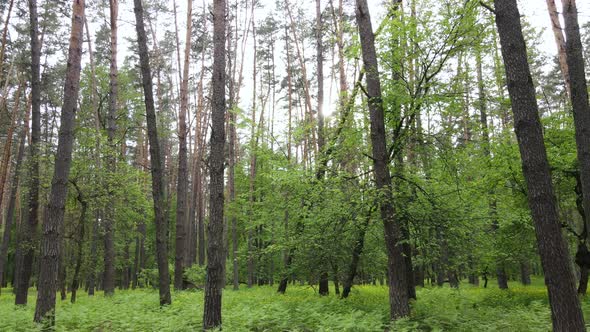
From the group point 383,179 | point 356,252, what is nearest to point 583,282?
point 356,252

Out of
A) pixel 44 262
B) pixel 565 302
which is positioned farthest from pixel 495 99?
pixel 44 262

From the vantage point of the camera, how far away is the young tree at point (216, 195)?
271 inches

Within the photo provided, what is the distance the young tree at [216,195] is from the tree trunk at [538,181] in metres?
4.77

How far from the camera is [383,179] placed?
25.8 ft

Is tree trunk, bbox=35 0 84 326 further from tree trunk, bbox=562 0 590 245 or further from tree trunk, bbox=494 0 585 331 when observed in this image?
tree trunk, bbox=562 0 590 245

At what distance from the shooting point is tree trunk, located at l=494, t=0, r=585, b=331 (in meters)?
4.66

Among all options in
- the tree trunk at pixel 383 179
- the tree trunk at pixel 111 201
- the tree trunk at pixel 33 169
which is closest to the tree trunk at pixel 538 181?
the tree trunk at pixel 383 179

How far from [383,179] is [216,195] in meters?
3.38

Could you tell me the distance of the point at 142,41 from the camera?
428 inches

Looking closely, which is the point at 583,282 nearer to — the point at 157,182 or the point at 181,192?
the point at 157,182

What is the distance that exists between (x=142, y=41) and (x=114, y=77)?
22.7ft

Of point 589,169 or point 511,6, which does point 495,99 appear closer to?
point 589,169

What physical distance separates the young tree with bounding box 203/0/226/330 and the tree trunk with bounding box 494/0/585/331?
4.77 meters

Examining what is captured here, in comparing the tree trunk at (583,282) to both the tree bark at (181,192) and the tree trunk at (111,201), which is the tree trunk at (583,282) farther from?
the tree trunk at (111,201)
